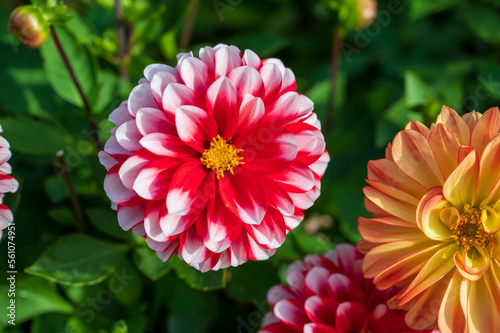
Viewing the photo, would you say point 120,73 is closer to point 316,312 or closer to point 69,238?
point 69,238

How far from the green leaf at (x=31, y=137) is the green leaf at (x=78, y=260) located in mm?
268

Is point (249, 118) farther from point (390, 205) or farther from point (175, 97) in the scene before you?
point (390, 205)

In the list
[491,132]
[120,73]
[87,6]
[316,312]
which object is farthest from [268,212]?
[87,6]

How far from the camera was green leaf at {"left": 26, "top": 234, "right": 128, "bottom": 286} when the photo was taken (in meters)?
1.14

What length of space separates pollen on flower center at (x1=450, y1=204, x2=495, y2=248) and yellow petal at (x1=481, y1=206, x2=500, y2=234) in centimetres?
2

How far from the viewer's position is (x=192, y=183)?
3.07 feet

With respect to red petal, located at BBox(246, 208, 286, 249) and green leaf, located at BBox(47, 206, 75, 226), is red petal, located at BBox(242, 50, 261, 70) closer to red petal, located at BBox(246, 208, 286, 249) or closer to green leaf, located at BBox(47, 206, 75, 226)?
red petal, located at BBox(246, 208, 286, 249)

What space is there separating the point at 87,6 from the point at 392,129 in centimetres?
138

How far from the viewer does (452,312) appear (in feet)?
3.05

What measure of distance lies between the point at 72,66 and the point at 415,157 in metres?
0.96

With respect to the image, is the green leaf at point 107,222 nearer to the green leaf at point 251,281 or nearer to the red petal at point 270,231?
the green leaf at point 251,281

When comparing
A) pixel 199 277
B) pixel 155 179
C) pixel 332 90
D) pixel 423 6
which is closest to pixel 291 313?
pixel 199 277

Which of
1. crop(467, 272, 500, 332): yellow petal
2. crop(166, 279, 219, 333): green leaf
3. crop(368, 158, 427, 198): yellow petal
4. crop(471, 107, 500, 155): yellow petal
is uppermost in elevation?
crop(471, 107, 500, 155): yellow petal

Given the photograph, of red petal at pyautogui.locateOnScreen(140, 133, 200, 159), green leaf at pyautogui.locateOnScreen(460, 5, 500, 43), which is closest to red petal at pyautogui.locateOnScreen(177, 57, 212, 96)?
red petal at pyautogui.locateOnScreen(140, 133, 200, 159)
